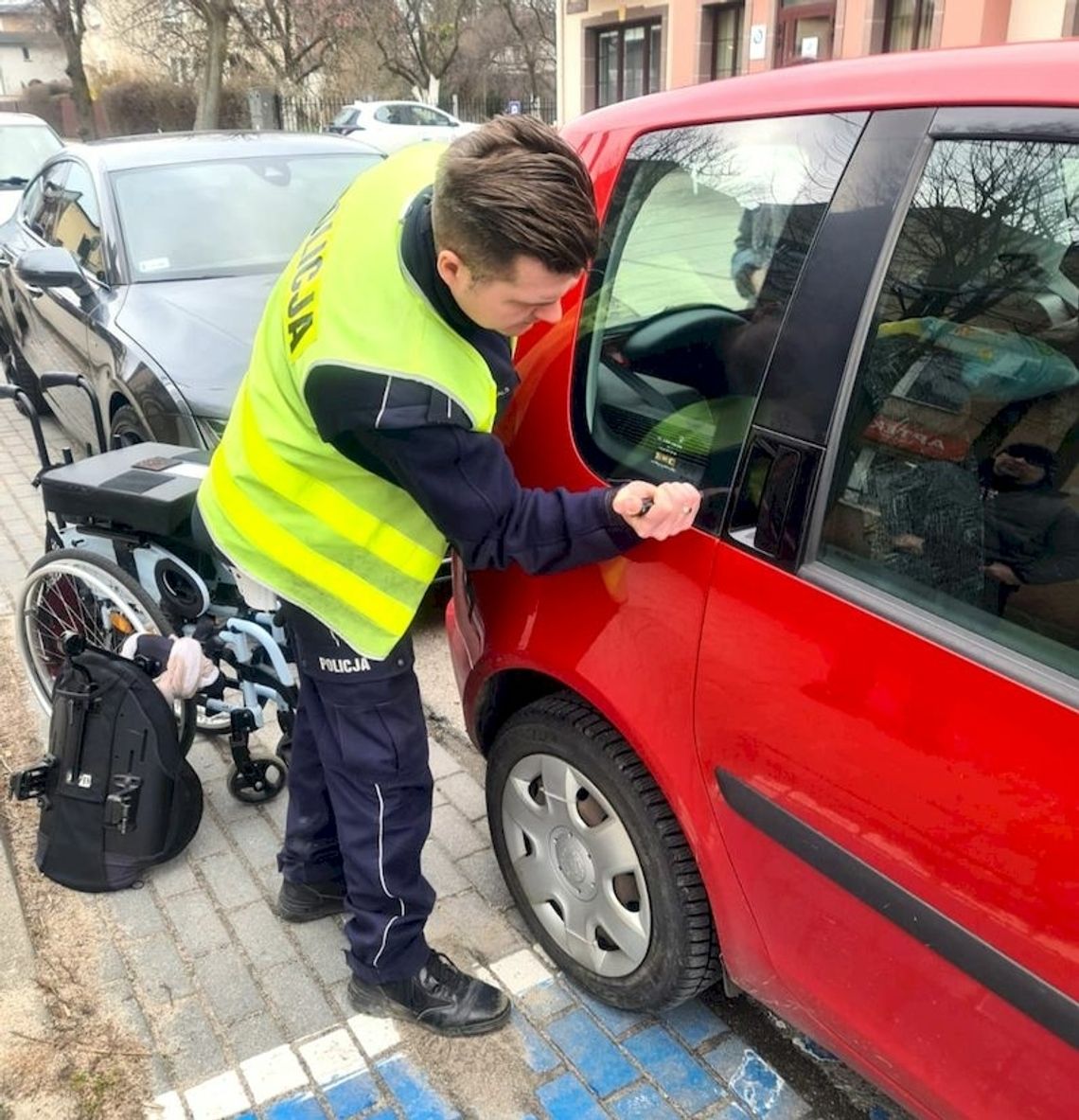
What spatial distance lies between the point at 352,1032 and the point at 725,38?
2198cm

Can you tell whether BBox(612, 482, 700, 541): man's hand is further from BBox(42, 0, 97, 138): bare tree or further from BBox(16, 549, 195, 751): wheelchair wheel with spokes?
BBox(42, 0, 97, 138): bare tree

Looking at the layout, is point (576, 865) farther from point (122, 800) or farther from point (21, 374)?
point (21, 374)

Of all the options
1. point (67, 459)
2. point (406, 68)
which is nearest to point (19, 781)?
point (67, 459)

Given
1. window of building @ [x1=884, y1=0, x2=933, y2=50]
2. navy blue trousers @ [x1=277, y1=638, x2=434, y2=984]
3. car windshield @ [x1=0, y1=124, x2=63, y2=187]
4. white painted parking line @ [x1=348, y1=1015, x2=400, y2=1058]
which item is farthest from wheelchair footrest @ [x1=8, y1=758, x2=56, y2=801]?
window of building @ [x1=884, y1=0, x2=933, y2=50]

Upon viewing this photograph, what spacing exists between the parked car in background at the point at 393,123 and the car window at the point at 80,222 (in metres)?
16.8

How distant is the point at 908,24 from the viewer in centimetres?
1642

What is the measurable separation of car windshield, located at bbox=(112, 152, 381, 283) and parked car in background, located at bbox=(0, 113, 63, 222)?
260 inches

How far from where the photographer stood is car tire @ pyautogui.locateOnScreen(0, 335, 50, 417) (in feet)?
19.2

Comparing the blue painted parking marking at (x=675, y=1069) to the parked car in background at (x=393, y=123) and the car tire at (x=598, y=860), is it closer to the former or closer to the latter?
the car tire at (x=598, y=860)

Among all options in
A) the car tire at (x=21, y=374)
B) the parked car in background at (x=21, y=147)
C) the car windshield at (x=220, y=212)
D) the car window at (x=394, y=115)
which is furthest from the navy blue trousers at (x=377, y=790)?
the car window at (x=394, y=115)

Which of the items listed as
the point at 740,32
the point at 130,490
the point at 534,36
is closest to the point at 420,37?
the point at 534,36

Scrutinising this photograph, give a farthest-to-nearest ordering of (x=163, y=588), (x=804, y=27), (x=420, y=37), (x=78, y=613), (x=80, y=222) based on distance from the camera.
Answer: (x=420, y=37) < (x=804, y=27) < (x=80, y=222) < (x=78, y=613) < (x=163, y=588)

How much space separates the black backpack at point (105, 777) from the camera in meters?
2.47

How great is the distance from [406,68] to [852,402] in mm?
38098
